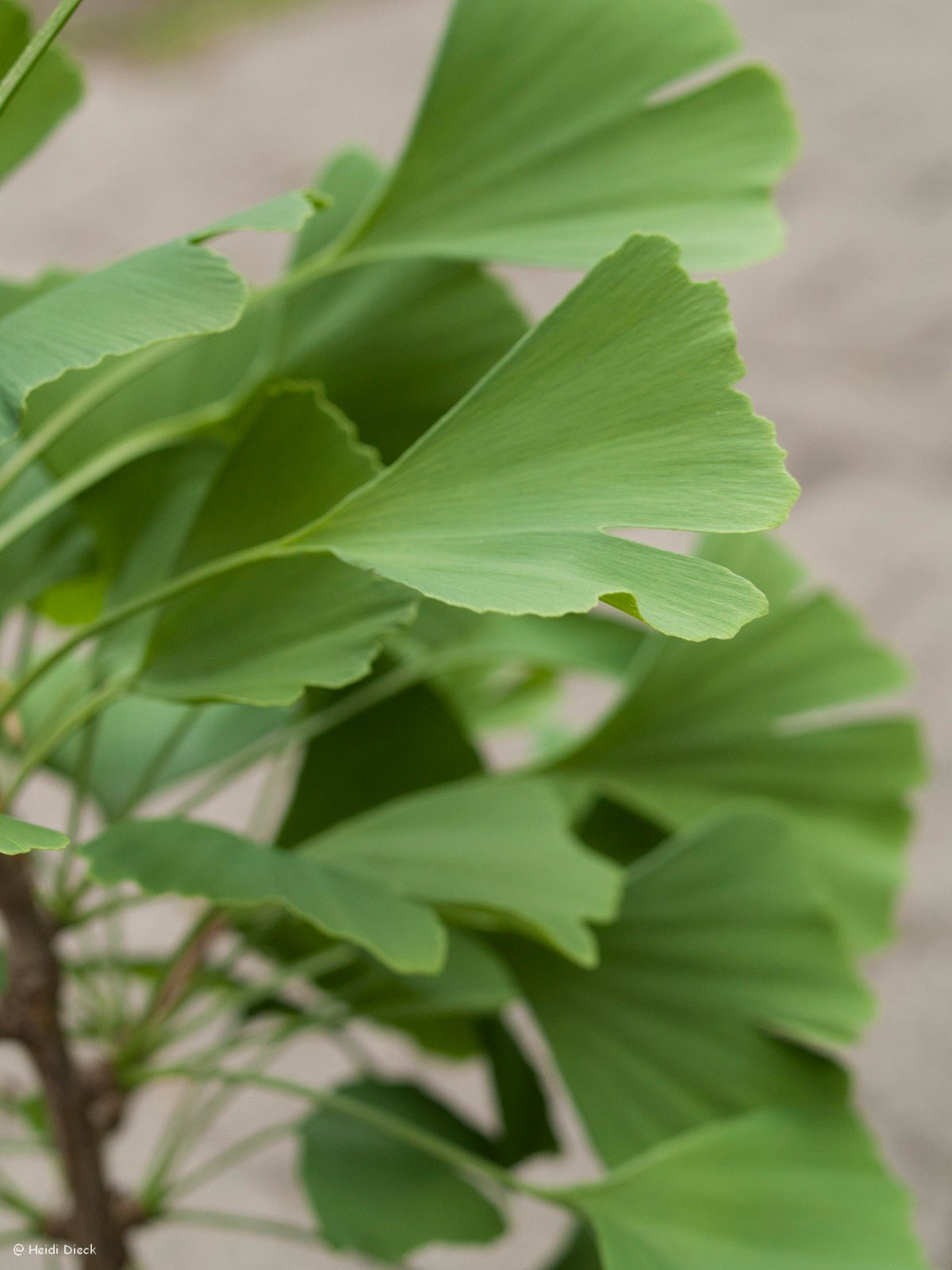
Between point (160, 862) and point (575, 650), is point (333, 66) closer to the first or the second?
point (575, 650)

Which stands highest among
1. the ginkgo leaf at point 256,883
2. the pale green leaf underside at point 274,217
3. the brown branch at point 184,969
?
the pale green leaf underside at point 274,217

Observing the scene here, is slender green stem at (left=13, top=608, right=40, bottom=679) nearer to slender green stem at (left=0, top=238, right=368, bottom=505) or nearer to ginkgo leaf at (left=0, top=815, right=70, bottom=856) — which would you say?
slender green stem at (left=0, top=238, right=368, bottom=505)

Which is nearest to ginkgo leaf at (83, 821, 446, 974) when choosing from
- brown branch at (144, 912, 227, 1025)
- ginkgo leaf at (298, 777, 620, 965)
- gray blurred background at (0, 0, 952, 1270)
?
ginkgo leaf at (298, 777, 620, 965)

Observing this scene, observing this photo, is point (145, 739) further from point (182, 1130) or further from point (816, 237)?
point (816, 237)

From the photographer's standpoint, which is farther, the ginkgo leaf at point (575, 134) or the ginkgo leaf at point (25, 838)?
the ginkgo leaf at point (575, 134)

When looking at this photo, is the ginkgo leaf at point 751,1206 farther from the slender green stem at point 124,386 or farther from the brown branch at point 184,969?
the slender green stem at point 124,386

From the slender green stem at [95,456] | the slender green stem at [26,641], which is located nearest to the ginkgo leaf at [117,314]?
the slender green stem at [95,456]
